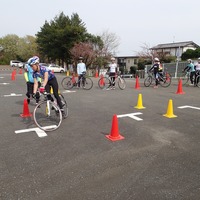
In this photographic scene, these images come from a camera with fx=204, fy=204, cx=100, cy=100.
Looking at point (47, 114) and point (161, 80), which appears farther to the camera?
point (161, 80)

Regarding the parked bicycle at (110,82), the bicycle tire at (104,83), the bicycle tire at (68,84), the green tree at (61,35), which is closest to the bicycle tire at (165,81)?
the parked bicycle at (110,82)

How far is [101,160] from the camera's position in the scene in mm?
3477

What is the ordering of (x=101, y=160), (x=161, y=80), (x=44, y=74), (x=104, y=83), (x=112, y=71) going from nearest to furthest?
(x=101, y=160)
(x=44, y=74)
(x=112, y=71)
(x=104, y=83)
(x=161, y=80)

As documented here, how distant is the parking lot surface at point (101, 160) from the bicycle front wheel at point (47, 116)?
0.68 ft

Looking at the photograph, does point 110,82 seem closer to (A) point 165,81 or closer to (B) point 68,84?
(B) point 68,84

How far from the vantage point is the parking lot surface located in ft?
8.71

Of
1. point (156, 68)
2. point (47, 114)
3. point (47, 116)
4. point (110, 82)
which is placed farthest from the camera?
point (156, 68)

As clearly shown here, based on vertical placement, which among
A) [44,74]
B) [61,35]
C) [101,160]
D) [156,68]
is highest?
[61,35]

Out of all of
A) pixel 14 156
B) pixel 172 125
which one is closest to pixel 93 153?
pixel 14 156

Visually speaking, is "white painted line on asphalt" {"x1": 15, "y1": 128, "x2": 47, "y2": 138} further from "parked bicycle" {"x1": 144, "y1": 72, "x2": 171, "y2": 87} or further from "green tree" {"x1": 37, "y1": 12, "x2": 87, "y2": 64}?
"green tree" {"x1": 37, "y1": 12, "x2": 87, "y2": 64}

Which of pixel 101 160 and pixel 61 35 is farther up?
pixel 61 35

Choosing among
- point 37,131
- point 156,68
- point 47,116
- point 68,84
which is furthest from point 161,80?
point 37,131

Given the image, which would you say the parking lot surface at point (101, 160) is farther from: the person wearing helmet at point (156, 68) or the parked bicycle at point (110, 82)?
the person wearing helmet at point (156, 68)

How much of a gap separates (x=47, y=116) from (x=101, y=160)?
260 centimetres
